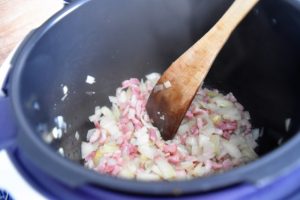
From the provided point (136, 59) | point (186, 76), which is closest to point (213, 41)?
point (186, 76)

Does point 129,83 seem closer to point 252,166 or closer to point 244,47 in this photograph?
point 244,47

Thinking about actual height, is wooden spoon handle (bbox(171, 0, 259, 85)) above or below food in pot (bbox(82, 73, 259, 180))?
above

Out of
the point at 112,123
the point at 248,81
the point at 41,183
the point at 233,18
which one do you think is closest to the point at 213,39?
the point at 233,18

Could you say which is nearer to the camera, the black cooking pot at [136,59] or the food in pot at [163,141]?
the black cooking pot at [136,59]

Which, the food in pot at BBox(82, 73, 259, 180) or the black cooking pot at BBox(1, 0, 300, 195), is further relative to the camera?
the food in pot at BBox(82, 73, 259, 180)

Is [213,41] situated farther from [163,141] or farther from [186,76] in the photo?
[163,141]
